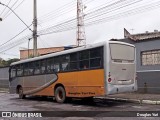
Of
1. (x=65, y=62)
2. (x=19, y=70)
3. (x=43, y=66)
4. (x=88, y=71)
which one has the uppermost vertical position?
(x=65, y=62)

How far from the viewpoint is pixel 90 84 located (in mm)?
17172

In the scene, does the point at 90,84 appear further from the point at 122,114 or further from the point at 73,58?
the point at 122,114

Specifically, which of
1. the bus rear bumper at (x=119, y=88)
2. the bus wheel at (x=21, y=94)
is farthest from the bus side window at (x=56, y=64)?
the bus wheel at (x=21, y=94)

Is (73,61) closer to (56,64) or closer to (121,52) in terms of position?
(56,64)

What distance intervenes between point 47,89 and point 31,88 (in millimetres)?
2443

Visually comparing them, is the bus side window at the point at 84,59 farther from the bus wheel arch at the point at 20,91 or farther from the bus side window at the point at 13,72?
the bus side window at the point at 13,72

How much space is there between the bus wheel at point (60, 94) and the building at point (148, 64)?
6603mm

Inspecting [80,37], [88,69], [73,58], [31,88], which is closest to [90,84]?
[88,69]

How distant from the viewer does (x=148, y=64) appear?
85.1 ft

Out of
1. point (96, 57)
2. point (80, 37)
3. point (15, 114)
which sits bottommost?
point (15, 114)

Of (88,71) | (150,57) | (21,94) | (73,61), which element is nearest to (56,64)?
(73,61)

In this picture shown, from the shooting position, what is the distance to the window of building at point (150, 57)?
25.3m

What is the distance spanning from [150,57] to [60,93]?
874cm

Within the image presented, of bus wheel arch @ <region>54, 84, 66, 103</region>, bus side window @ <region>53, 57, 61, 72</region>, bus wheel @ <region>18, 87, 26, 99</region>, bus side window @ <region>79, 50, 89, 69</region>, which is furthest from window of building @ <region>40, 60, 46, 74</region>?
bus side window @ <region>79, 50, 89, 69</region>
